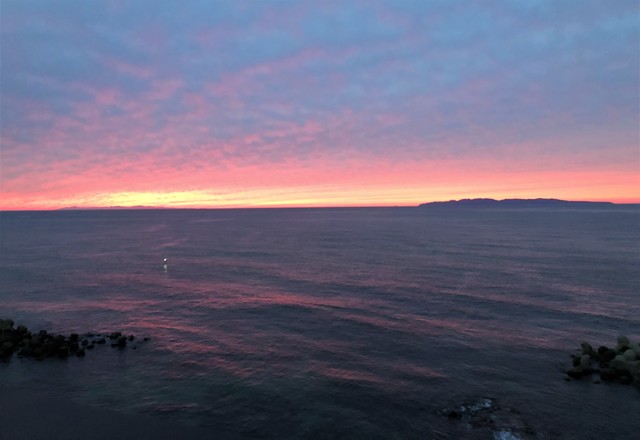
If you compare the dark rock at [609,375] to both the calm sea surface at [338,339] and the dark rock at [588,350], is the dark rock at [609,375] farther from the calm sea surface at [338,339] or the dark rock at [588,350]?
the dark rock at [588,350]

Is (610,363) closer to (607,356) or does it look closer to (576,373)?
(607,356)

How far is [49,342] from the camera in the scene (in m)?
31.2

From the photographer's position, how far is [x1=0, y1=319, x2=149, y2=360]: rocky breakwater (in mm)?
30375

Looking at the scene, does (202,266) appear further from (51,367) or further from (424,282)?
→ (51,367)

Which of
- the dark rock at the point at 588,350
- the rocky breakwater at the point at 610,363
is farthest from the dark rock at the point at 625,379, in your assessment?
the dark rock at the point at 588,350

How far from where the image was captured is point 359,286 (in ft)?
177

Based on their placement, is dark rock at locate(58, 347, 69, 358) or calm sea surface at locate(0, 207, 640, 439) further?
dark rock at locate(58, 347, 69, 358)

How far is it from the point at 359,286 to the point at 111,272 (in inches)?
1671

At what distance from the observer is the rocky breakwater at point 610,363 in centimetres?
2644

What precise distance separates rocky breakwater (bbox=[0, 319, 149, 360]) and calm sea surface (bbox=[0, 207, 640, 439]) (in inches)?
40.2

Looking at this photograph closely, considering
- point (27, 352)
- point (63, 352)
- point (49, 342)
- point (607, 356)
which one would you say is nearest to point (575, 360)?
point (607, 356)

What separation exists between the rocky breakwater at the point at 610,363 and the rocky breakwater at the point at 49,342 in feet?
108

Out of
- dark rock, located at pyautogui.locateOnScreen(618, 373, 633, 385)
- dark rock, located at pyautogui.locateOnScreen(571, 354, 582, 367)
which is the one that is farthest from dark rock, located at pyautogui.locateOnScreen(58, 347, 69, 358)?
dark rock, located at pyautogui.locateOnScreen(618, 373, 633, 385)

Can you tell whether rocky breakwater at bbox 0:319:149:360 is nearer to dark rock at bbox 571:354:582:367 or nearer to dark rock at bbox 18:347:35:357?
dark rock at bbox 18:347:35:357
